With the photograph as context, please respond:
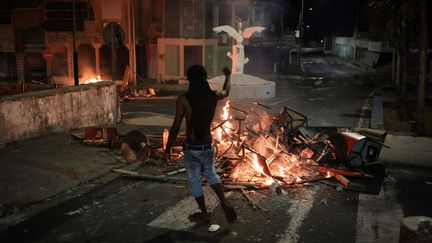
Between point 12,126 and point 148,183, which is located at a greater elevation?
point 12,126

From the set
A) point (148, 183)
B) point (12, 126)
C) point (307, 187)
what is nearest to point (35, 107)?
point (12, 126)

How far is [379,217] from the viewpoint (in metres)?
5.90

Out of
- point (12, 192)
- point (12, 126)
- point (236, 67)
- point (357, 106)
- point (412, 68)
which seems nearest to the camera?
point (12, 192)

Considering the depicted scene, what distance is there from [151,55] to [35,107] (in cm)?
1992

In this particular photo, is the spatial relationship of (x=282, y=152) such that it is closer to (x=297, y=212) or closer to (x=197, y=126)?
(x=297, y=212)

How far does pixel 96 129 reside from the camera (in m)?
9.76

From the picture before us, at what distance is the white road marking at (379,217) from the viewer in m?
5.26

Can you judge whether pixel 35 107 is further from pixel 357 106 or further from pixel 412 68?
pixel 412 68

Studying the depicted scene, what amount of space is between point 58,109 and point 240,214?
6.59 meters

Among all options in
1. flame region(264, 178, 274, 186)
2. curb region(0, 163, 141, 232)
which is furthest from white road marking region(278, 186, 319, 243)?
curb region(0, 163, 141, 232)

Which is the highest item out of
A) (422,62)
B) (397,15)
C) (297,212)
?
(397,15)

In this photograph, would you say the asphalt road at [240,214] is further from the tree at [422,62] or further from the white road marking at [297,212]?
the tree at [422,62]

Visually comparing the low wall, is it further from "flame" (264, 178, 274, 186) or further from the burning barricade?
"flame" (264, 178, 274, 186)

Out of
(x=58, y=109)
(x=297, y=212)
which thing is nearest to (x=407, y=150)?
(x=297, y=212)
